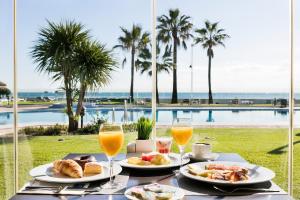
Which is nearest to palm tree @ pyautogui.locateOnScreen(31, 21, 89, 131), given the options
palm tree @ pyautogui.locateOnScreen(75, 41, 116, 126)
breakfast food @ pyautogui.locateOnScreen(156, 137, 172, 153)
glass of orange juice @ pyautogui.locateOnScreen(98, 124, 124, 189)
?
palm tree @ pyautogui.locateOnScreen(75, 41, 116, 126)

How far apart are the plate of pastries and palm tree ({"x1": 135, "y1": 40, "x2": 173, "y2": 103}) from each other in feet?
11.5

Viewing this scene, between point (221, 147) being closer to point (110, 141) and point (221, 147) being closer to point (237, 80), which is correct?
point (237, 80)

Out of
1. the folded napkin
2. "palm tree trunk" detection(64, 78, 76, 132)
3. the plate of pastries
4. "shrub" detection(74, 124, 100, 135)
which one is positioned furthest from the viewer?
"shrub" detection(74, 124, 100, 135)

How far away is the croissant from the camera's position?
3.84ft

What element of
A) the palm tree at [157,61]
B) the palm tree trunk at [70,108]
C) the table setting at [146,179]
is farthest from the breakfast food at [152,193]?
the palm tree trunk at [70,108]

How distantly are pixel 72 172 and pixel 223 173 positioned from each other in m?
0.51

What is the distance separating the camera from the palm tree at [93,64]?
6031mm

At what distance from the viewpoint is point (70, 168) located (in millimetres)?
1180

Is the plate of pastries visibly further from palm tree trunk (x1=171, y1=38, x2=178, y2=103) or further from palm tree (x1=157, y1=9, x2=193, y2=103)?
palm tree trunk (x1=171, y1=38, x2=178, y2=103)

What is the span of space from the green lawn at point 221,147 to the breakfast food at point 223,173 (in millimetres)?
2615

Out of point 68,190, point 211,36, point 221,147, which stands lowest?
point 221,147

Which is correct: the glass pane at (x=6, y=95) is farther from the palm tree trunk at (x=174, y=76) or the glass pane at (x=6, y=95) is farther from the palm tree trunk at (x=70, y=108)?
the palm tree trunk at (x=174, y=76)

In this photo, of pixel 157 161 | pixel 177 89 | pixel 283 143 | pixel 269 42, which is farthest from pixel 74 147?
pixel 269 42

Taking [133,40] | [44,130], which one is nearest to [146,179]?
[133,40]
